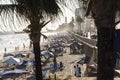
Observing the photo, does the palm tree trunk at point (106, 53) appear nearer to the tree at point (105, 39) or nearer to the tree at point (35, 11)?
the tree at point (105, 39)

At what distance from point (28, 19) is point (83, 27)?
12061 centimetres

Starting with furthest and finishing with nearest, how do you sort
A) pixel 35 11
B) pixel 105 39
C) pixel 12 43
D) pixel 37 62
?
pixel 12 43, pixel 37 62, pixel 35 11, pixel 105 39

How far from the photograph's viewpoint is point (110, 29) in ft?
16.2

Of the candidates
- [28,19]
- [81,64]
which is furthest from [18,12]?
[81,64]

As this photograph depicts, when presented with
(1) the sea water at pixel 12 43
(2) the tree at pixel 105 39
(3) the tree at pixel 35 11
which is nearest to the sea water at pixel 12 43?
(1) the sea water at pixel 12 43

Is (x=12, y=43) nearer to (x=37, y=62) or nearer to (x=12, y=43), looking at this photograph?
(x=12, y=43)

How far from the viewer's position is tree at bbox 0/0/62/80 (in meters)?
7.24

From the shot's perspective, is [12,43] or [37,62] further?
[12,43]

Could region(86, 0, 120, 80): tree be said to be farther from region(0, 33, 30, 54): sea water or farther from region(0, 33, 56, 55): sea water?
region(0, 33, 30, 54): sea water

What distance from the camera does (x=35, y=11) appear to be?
25.3 feet

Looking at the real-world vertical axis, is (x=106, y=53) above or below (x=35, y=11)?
below

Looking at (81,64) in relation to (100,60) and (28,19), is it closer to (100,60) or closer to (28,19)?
(28,19)

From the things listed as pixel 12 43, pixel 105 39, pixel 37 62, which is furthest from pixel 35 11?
pixel 12 43

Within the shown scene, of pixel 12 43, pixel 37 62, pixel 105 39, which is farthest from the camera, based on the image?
pixel 12 43
